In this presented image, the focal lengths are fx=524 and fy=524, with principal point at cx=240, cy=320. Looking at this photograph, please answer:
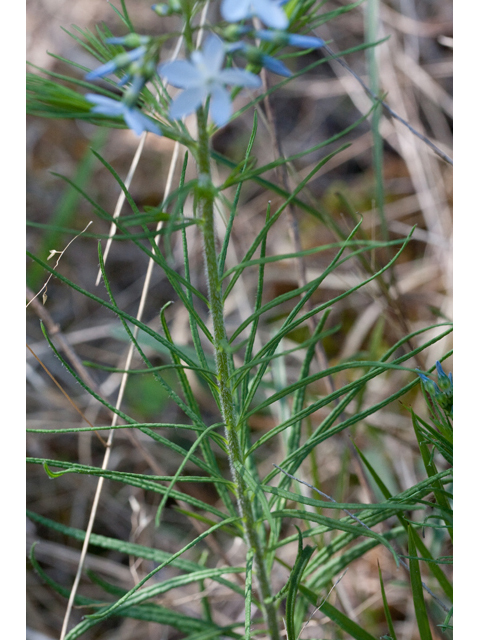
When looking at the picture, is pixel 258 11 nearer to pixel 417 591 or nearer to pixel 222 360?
pixel 222 360

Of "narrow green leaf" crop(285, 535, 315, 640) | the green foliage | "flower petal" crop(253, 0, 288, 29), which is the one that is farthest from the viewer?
"narrow green leaf" crop(285, 535, 315, 640)

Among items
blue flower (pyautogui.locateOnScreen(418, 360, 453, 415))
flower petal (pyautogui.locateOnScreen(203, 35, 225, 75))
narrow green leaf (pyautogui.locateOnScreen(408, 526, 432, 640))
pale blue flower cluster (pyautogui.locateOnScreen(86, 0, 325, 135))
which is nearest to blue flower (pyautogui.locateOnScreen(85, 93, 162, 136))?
pale blue flower cluster (pyautogui.locateOnScreen(86, 0, 325, 135))

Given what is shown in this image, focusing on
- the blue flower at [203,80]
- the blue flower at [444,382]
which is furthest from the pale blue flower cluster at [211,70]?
the blue flower at [444,382]

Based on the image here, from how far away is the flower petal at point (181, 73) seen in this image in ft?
2.00

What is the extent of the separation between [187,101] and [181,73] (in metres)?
0.03

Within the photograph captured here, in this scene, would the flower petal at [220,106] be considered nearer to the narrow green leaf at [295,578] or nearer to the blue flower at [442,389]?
the blue flower at [442,389]

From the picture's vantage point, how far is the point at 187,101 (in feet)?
2.04

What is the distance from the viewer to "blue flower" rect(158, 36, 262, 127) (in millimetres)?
616

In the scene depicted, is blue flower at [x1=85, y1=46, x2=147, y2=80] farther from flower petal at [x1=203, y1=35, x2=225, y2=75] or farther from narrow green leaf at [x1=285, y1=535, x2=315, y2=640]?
narrow green leaf at [x1=285, y1=535, x2=315, y2=640]

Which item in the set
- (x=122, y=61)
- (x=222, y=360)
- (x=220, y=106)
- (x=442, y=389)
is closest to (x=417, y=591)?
(x=442, y=389)

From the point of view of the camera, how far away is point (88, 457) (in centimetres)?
222

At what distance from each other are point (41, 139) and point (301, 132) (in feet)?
5.02

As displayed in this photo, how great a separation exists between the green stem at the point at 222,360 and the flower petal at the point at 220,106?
9cm
